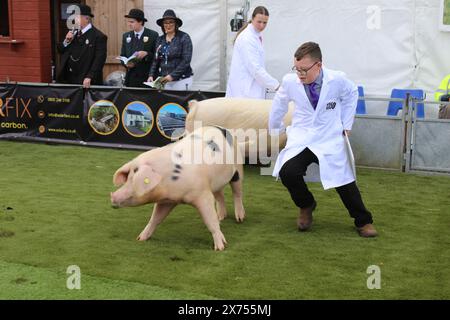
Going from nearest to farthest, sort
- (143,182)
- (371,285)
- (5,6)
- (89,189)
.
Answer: (371,285), (143,182), (89,189), (5,6)

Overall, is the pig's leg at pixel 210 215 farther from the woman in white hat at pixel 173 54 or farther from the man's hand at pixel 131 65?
the man's hand at pixel 131 65

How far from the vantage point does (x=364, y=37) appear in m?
10.0

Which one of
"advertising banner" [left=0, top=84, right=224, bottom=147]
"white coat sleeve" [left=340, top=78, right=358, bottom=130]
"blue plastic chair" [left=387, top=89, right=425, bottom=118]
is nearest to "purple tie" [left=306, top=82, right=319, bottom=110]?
"white coat sleeve" [left=340, top=78, right=358, bottom=130]

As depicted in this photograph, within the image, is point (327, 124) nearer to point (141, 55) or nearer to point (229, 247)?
point (229, 247)

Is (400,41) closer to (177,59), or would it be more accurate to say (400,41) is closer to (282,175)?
(177,59)

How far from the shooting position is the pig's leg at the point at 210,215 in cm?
534

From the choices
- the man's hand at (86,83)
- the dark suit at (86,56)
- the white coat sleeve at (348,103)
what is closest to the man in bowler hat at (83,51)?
the dark suit at (86,56)

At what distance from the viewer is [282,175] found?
586 cm

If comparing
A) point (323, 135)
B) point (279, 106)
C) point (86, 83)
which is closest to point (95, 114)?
point (86, 83)

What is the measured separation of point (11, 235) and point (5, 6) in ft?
33.7

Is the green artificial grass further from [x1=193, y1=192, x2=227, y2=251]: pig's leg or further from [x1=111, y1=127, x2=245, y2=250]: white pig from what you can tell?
[x1=111, y1=127, x2=245, y2=250]: white pig

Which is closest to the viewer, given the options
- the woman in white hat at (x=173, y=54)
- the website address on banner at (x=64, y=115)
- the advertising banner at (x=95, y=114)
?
the advertising banner at (x=95, y=114)

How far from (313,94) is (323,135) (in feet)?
1.12
